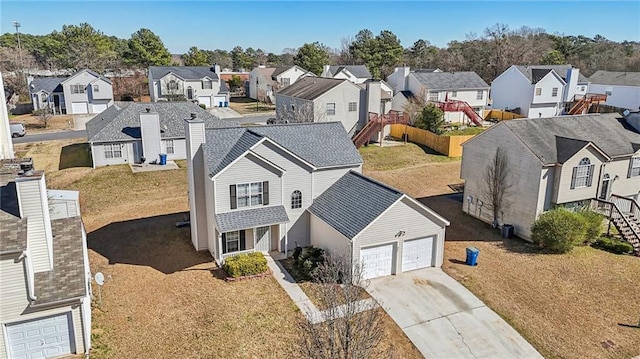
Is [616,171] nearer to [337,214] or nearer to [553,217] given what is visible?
[553,217]

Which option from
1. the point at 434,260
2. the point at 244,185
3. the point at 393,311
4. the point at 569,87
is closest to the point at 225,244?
the point at 244,185

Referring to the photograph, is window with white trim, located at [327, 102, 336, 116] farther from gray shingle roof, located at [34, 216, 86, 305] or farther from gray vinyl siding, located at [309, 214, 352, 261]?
gray shingle roof, located at [34, 216, 86, 305]

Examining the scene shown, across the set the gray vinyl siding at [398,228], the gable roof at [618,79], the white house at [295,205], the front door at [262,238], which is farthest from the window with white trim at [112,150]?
the gable roof at [618,79]

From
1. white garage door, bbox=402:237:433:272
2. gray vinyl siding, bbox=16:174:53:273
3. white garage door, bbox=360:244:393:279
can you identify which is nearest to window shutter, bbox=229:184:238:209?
white garage door, bbox=360:244:393:279

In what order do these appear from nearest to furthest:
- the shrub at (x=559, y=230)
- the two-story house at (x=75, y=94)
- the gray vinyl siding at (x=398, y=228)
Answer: the gray vinyl siding at (x=398, y=228) → the shrub at (x=559, y=230) → the two-story house at (x=75, y=94)

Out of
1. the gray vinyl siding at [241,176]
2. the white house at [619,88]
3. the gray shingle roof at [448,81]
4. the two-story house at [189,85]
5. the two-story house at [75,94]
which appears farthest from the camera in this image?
the two-story house at [189,85]

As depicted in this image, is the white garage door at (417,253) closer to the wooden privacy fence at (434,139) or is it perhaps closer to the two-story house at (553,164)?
the two-story house at (553,164)

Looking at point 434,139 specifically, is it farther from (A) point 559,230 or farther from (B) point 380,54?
(B) point 380,54

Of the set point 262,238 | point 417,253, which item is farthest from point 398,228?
point 262,238

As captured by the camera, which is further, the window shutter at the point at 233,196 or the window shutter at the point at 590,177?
the window shutter at the point at 590,177
